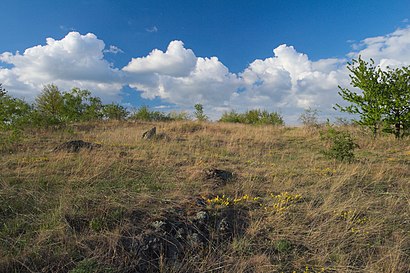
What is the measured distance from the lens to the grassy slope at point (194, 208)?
2768mm

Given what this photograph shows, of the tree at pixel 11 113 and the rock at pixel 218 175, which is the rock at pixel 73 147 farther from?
the rock at pixel 218 175

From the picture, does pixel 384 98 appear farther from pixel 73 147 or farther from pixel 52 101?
pixel 52 101

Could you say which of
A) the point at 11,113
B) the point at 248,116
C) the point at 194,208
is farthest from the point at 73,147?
the point at 248,116

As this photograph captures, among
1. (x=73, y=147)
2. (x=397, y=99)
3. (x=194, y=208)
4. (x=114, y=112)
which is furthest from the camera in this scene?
(x=114, y=112)

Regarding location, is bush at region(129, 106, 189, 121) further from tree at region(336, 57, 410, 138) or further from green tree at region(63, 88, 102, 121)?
tree at region(336, 57, 410, 138)

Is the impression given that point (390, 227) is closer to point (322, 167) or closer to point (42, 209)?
point (322, 167)

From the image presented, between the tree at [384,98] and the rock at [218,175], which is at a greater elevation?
the tree at [384,98]

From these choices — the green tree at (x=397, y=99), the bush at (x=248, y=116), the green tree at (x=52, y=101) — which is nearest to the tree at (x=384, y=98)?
the green tree at (x=397, y=99)

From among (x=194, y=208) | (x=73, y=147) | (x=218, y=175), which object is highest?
(x=73, y=147)

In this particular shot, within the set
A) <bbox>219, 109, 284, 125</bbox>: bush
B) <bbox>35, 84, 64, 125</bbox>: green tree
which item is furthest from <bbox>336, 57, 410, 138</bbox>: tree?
<bbox>35, 84, 64, 125</bbox>: green tree

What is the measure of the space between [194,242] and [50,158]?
16.1 feet

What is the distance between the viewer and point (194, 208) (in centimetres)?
374

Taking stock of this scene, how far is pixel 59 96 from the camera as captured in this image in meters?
15.8

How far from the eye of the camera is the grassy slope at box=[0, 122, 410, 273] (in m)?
2.77
